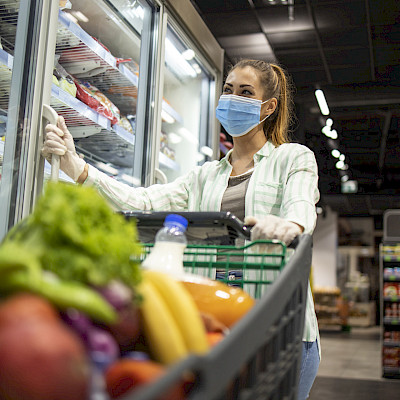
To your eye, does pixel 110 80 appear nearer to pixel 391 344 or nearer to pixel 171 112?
pixel 171 112

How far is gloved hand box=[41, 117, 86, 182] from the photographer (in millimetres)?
1772

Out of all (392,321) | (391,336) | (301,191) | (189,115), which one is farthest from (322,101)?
(301,191)

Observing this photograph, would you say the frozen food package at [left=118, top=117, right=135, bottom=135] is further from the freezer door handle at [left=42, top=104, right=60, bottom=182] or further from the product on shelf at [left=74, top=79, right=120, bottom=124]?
the freezer door handle at [left=42, top=104, right=60, bottom=182]

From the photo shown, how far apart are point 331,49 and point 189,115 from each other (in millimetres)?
3566

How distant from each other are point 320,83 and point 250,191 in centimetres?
695

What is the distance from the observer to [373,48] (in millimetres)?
6938

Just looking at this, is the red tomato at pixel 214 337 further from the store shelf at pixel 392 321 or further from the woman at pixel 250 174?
the store shelf at pixel 392 321

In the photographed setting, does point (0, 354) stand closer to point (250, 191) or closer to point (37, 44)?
point (250, 191)

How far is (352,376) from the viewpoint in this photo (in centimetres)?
768

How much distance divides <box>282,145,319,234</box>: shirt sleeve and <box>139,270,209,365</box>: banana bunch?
2.01 feet

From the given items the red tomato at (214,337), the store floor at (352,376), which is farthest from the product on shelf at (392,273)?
the red tomato at (214,337)

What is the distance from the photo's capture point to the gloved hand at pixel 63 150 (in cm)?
177

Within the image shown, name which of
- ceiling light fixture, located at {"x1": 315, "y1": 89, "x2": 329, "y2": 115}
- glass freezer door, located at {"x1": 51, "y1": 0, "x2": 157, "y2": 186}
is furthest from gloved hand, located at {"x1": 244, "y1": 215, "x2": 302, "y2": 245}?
ceiling light fixture, located at {"x1": 315, "y1": 89, "x2": 329, "y2": 115}

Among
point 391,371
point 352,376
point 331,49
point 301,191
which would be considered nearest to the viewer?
point 301,191
